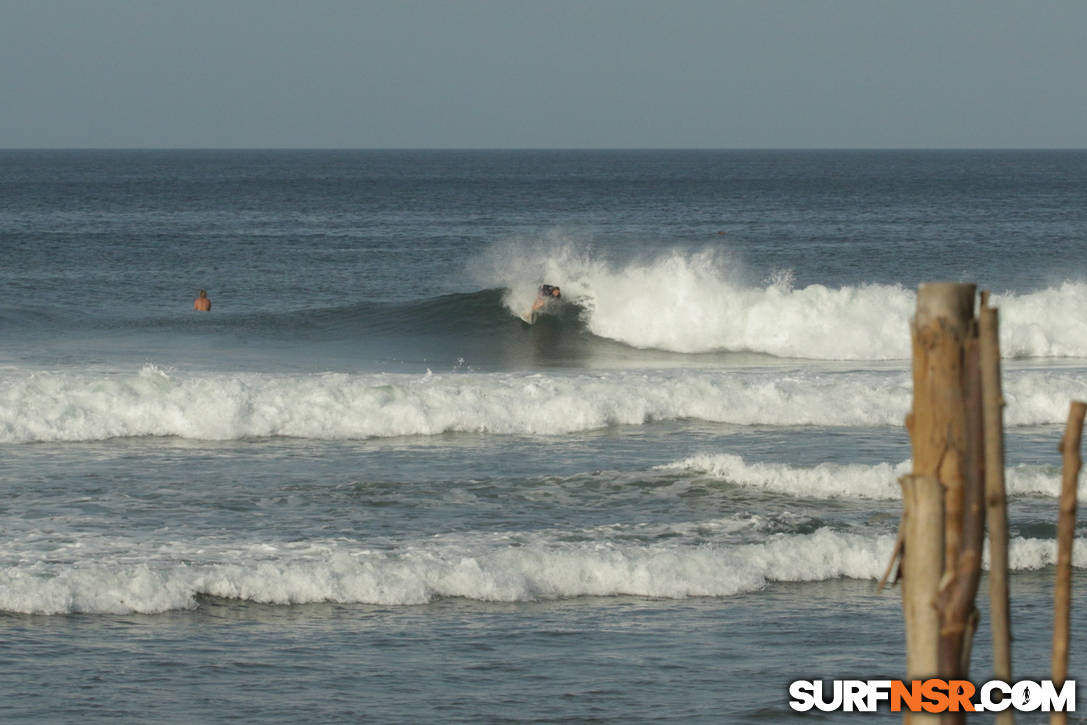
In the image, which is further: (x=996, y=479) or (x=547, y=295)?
(x=547, y=295)

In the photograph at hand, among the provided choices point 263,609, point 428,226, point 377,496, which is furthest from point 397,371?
point 428,226

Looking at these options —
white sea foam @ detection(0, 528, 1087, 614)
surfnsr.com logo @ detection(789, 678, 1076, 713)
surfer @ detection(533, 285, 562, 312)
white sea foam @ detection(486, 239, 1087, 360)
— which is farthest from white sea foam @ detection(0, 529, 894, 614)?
surfer @ detection(533, 285, 562, 312)

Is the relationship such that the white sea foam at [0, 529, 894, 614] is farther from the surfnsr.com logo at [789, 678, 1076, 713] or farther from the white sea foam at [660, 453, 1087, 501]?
the surfnsr.com logo at [789, 678, 1076, 713]

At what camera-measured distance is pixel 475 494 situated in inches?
529

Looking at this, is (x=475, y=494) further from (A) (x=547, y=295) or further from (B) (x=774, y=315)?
(A) (x=547, y=295)

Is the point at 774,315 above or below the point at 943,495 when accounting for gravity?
above

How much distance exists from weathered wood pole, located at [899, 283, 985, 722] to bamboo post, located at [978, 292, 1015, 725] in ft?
0.10

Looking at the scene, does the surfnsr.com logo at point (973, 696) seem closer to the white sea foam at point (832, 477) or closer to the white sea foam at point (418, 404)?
the white sea foam at point (832, 477)

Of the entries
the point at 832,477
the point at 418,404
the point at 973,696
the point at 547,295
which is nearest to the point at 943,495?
the point at 973,696

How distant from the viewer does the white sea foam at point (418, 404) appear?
17.1 meters

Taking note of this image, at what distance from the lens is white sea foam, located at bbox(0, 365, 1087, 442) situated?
17125mm

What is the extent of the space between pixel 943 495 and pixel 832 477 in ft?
32.7

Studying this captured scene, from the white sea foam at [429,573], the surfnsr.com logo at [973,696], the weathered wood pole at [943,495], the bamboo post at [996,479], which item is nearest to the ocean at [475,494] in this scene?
the white sea foam at [429,573]

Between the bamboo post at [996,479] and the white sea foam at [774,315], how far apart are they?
22.1 m
